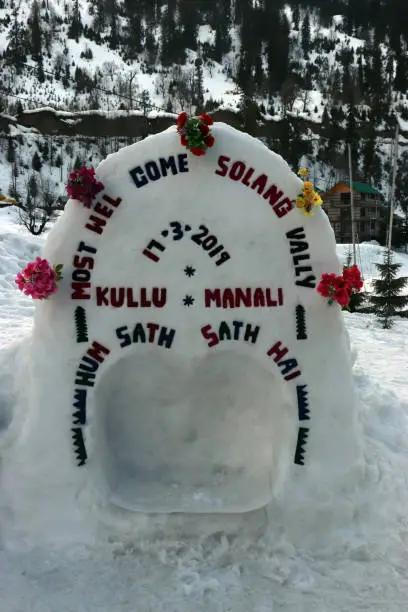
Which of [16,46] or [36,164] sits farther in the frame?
[16,46]

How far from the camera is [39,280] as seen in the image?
11.3ft

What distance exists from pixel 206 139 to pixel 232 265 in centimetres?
89

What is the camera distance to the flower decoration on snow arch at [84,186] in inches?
138

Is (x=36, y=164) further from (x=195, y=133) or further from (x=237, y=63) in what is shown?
(x=195, y=133)

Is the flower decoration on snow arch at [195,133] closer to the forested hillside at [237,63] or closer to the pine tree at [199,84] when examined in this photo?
the forested hillside at [237,63]

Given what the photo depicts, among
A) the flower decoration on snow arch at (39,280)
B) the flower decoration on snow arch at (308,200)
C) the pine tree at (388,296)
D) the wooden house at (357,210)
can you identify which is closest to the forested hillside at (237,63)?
the wooden house at (357,210)

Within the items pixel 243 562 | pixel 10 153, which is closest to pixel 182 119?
pixel 243 562

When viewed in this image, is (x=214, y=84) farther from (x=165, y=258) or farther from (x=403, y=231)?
(x=165, y=258)

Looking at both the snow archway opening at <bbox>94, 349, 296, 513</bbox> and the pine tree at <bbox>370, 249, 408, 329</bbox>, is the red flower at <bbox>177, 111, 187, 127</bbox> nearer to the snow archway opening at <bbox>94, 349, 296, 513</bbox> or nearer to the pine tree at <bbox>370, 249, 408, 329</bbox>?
the snow archway opening at <bbox>94, 349, 296, 513</bbox>

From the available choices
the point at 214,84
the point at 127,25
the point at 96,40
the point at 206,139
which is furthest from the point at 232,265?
the point at 127,25

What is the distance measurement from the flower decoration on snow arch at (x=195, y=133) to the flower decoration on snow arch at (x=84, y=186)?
2.21 feet

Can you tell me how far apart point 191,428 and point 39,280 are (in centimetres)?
157

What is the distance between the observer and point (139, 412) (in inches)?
152

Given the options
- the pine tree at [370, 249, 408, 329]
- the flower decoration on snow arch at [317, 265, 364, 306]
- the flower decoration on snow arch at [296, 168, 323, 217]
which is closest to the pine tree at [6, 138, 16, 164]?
the pine tree at [370, 249, 408, 329]
